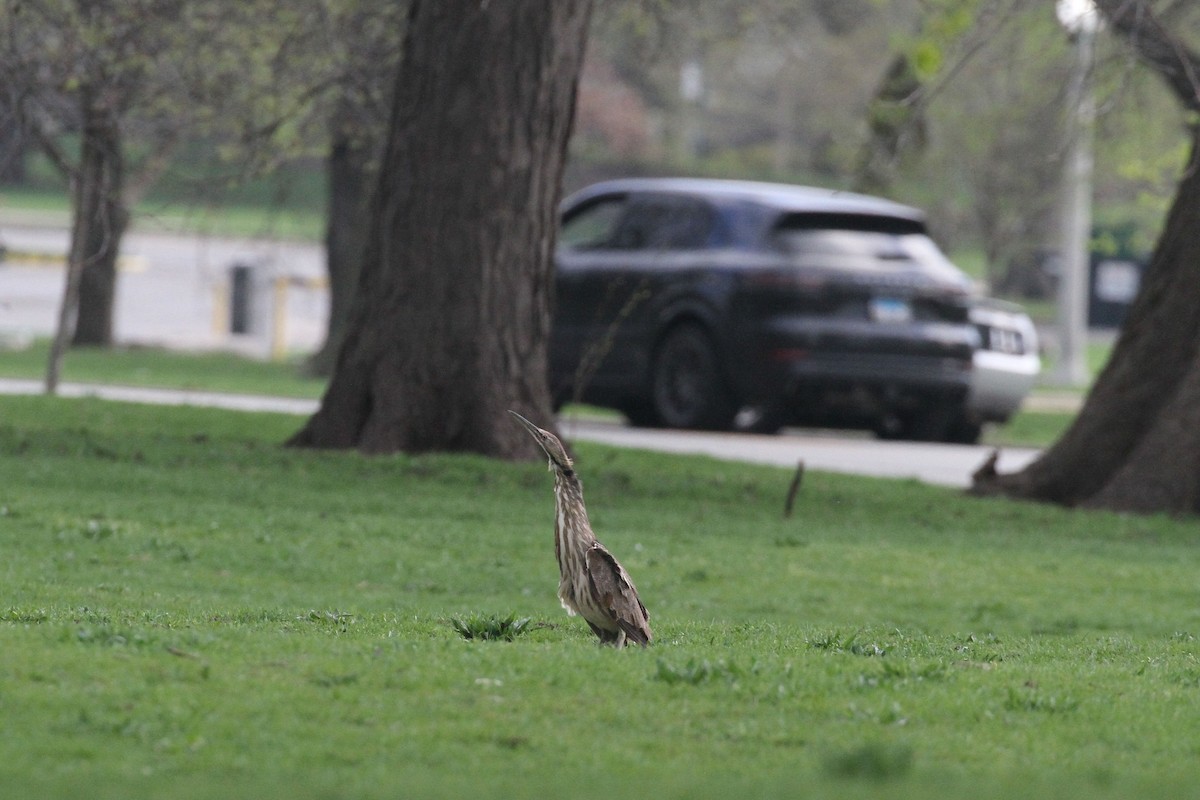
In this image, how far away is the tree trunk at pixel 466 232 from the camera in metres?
14.4

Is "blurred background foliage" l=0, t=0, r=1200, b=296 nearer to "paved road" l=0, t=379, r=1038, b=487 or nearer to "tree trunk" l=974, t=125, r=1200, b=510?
"tree trunk" l=974, t=125, r=1200, b=510

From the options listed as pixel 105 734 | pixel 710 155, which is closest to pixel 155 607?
pixel 105 734

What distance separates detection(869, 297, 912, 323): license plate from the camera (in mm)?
19328

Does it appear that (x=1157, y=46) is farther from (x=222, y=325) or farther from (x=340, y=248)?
(x=222, y=325)

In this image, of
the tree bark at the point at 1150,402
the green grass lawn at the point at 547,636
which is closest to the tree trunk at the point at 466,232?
the green grass lawn at the point at 547,636

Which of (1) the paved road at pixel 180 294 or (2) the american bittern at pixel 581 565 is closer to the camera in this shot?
(2) the american bittern at pixel 581 565

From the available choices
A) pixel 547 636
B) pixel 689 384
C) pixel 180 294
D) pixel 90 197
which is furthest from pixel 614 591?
pixel 180 294

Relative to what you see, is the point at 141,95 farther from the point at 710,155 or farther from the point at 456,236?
the point at 710,155

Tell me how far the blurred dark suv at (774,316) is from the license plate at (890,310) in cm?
1

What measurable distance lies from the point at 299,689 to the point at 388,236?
8.86m

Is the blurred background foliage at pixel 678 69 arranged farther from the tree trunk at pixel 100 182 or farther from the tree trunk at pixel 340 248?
the tree trunk at pixel 340 248

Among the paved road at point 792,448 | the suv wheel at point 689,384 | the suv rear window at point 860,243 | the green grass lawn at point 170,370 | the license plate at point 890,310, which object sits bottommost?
the green grass lawn at point 170,370

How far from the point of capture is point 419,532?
12.3 m

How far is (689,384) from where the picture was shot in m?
20.0
